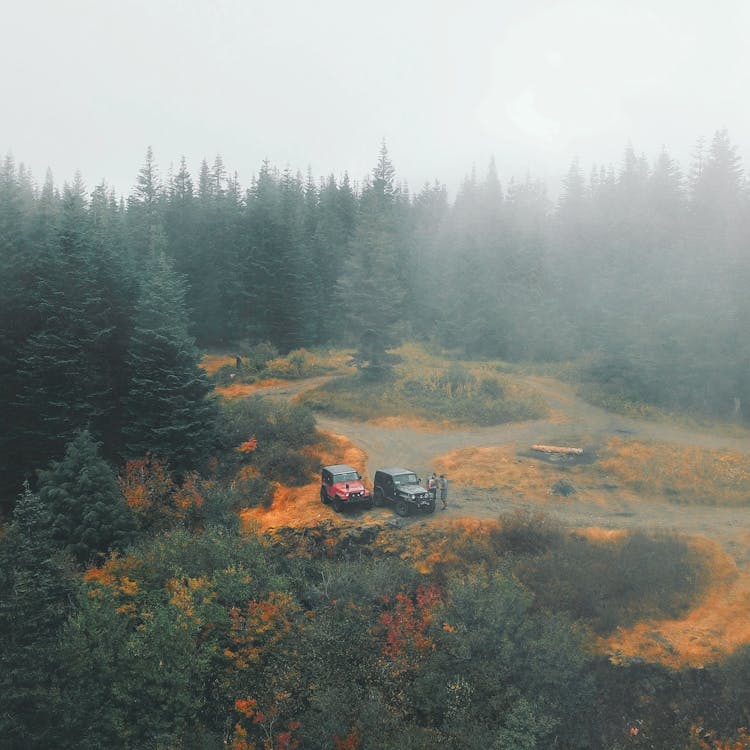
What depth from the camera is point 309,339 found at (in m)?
64.6

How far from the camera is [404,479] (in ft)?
88.8

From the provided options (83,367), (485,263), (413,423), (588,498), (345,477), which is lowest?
(588,498)

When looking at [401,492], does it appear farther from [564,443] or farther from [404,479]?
[564,443]

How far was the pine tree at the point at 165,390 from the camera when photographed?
32.4 meters

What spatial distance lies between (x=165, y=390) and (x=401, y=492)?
15.3 metres

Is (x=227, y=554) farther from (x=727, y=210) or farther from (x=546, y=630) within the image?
(x=727, y=210)

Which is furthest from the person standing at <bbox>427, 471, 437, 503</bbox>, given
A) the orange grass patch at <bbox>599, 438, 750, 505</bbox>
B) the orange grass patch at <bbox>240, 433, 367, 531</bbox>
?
the orange grass patch at <bbox>599, 438, 750, 505</bbox>

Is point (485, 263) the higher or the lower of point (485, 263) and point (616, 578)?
the higher

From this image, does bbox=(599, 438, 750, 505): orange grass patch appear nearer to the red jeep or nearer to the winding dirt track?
the winding dirt track

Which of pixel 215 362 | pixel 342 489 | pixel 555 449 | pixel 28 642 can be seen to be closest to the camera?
pixel 28 642

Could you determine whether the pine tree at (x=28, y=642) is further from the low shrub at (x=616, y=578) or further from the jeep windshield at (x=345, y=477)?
the low shrub at (x=616, y=578)

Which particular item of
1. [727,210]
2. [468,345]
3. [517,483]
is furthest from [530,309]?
[517,483]

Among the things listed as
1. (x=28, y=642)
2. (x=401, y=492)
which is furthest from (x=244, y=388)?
(x=28, y=642)

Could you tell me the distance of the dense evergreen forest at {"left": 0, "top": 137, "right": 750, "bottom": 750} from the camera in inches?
645
